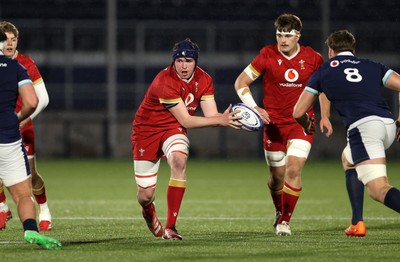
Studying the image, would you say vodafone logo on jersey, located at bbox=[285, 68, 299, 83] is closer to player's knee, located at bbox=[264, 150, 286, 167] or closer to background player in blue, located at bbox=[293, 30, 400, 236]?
player's knee, located at bbox=[264, 150, 286, 167]

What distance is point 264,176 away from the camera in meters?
20.5

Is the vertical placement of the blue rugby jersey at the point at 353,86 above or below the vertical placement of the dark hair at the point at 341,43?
below

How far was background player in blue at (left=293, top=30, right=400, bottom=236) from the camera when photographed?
812cm

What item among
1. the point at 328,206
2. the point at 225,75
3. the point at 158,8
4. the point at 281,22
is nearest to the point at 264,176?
the point at 328,206

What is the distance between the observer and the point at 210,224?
10.8 m

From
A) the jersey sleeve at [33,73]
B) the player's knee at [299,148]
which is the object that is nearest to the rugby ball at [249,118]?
the player's knee at [299,148]

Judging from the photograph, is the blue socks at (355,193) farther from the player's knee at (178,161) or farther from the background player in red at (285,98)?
the player's knee at (178,161)

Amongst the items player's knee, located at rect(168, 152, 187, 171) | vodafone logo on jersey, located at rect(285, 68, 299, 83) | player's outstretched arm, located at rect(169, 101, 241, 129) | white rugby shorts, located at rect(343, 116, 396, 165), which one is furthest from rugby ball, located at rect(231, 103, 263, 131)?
vodafone logo on jersey, located at rect(285, 68, 299, 83)

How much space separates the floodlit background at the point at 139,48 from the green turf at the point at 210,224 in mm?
6821

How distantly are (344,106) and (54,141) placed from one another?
20.4m

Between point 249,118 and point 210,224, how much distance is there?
2.53 metres

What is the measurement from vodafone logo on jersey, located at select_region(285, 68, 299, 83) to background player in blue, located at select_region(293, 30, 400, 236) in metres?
1.30

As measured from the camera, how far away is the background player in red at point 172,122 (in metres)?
8.84

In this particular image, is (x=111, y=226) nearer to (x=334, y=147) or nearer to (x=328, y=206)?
(x=328, y=206)
